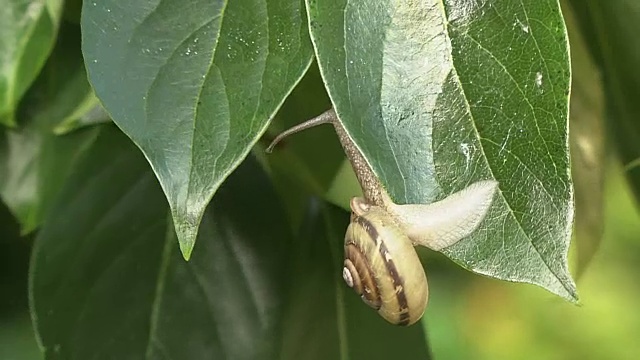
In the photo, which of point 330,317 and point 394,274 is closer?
point 394,274

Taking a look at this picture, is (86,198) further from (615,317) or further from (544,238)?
(615,317)

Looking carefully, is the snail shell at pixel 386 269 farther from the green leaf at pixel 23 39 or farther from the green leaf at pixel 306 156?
the green leaf at pixel 23 39

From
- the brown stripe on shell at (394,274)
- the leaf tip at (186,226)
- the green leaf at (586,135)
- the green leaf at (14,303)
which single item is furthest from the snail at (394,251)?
the green leaf at (14,303)

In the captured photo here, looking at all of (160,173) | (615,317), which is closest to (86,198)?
(160,173)

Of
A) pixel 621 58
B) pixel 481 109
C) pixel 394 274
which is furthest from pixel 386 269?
pixel 621 58

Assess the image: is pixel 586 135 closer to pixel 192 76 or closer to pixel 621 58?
pixel 621 58

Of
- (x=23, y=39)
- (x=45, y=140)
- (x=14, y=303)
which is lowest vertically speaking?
(x=14, y=303)
